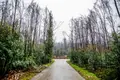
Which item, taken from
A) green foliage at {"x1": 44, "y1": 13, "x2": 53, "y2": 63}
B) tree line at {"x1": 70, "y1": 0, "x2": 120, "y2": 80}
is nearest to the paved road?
tree line at {"x1": 70, "y1": 0, "x2": 120, "y2": 80}

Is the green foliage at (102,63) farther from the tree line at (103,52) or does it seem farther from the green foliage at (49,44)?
the green foliage at (49,44)

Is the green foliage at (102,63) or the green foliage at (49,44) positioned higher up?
the green foliage at (49,44)

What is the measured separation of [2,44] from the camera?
13.6m

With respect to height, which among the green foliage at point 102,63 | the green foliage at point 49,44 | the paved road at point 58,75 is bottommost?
the paved road at point 58,75

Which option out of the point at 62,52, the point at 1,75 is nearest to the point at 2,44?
the point at 1,75

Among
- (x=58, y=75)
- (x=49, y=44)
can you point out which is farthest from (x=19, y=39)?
(x=49, y=44)

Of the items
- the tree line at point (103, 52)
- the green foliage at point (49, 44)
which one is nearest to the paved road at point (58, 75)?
the tree line at point (103, 52)

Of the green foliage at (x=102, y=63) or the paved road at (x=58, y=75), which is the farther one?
the paved road at (x=58, y=75)

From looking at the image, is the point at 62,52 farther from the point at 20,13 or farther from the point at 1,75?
the point at 1,75

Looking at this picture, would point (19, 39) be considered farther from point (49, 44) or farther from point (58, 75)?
point (49, 44)

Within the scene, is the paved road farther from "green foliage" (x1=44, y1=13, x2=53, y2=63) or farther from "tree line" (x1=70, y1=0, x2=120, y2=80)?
"green foliage" (x1=44, y1=13, x2=53, y2=63)

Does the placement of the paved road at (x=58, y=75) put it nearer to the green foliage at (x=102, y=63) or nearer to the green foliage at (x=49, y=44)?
the green foliage at (x=102, y=63)

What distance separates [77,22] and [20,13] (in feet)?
71.3

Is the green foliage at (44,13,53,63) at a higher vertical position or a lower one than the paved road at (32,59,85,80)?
higher
